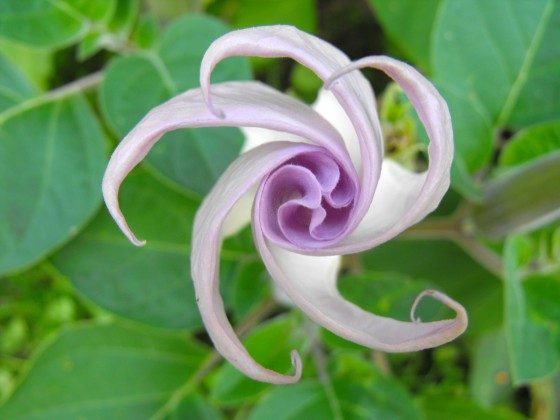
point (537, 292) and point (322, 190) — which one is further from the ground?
point (322, 190)

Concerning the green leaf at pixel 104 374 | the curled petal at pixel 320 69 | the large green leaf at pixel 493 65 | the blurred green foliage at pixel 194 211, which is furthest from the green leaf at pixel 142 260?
the curled petal at pixel 320 69

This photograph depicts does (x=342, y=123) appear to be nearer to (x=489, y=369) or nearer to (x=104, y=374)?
(x=104, y=374)

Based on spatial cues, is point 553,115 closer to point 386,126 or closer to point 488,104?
point 488,104

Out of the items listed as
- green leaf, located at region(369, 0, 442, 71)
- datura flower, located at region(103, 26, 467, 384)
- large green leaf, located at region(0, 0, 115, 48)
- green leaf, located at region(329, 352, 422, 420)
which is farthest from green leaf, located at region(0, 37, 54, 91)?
datura flower, located at region(103, 26, 467, 384)

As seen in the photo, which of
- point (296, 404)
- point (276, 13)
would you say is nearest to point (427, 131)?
point (296, 404)

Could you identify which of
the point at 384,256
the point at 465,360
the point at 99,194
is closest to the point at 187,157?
the point at 99,194

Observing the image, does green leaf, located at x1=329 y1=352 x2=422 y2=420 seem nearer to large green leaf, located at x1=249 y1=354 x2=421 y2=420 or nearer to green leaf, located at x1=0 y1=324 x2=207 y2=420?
large green leaf, located at x1=249 y1=354 x2=421 y2=420

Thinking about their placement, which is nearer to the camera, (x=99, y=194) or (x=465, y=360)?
(x=99, y=194)
